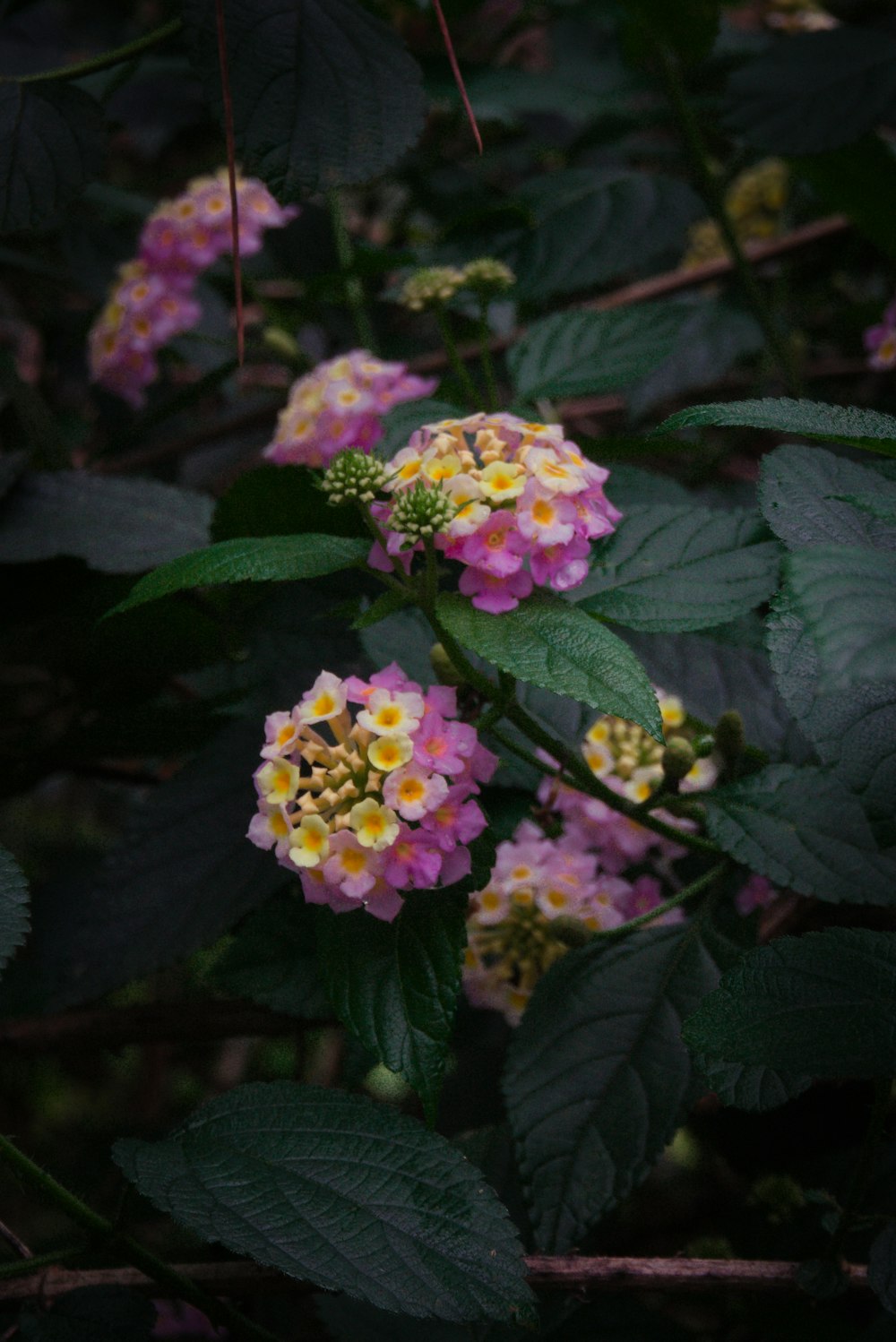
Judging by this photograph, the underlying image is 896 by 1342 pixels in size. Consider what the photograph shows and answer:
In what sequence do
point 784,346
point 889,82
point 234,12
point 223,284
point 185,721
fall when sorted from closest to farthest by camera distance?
point 234,12 < point 185,721 < point 889,82 < point 784,346 < point 223,284

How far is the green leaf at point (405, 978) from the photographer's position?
0.69m

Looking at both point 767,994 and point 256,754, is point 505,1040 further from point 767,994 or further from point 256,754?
point 767,994

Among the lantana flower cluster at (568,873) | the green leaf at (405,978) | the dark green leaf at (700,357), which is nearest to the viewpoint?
the green leaf at (405,978)

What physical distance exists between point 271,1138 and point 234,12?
918 millimetres

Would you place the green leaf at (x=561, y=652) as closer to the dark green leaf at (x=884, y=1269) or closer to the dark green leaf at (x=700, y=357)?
the dark green leaf at (x=884, y=1269)

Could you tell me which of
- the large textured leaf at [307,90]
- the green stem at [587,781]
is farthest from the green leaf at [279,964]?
the large textured leaf at [307,90]

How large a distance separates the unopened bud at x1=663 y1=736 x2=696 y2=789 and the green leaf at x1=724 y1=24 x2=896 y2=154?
0.81 meters

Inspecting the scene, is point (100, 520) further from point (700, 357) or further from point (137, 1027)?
point (700, 357)

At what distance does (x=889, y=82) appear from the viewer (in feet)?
4.10

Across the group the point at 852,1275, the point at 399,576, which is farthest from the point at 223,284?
the point at 852,1275

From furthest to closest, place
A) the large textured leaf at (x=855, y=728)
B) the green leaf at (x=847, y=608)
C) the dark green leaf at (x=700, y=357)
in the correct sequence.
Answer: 1. the dark green leaf at (x=700, y=357)
2. the large textured leaf at (x=855, y=728)
3. the green leaf at (x=847, y=608)

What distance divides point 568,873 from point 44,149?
2.71 feet

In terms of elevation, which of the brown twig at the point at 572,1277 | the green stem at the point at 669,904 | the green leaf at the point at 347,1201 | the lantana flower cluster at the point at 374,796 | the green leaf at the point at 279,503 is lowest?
the brown twig at the point at 572,1277

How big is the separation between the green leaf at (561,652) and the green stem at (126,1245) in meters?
0.43
